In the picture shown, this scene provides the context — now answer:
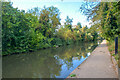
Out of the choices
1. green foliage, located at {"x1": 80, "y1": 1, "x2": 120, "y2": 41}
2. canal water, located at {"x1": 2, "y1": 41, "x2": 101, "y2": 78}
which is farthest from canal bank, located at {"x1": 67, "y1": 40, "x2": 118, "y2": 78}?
green foliage, located at {"x1": 80, "y1": 1, "x2": 120, "y2": 41}

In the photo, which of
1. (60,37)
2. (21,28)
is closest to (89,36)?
(60,37)

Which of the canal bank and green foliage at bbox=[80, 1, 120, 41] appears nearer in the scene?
green foliage at bbox=[80, 1, 120, 41]

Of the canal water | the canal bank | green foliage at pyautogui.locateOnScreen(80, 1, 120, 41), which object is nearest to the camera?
green foliage at pyautogui.locateOnScreen(80, 1, 120, 41)

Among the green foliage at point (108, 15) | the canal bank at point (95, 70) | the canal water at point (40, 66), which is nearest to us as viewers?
the green foliage at point (108, 15)

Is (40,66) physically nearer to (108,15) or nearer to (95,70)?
(95,70)

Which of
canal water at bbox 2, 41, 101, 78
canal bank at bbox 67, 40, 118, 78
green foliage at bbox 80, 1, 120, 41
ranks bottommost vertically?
canal water at bbox 2, 41, 101, 78

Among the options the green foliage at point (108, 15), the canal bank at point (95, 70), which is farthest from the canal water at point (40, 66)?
the green foliage at point (108, 15)

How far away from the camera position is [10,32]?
36.4ft

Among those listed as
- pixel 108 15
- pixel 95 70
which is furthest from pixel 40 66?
pixel 108 15

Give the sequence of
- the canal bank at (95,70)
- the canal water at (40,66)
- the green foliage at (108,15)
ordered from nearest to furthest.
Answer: the green foliage at (108,15), the canal bank at (95,70), the canal water at (40,66)

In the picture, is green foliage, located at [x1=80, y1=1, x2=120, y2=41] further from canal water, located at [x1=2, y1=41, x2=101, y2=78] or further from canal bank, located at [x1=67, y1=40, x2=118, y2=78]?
canal water, located at [x1=2, y1=41, x2=101, y2=78]

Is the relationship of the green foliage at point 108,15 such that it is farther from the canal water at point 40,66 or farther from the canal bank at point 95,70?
the canal water at point 40,66

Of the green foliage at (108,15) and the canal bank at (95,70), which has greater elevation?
the green foliage at (108,15)

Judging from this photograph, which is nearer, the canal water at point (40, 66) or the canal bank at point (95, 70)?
the canal bank at point (95, 70)
